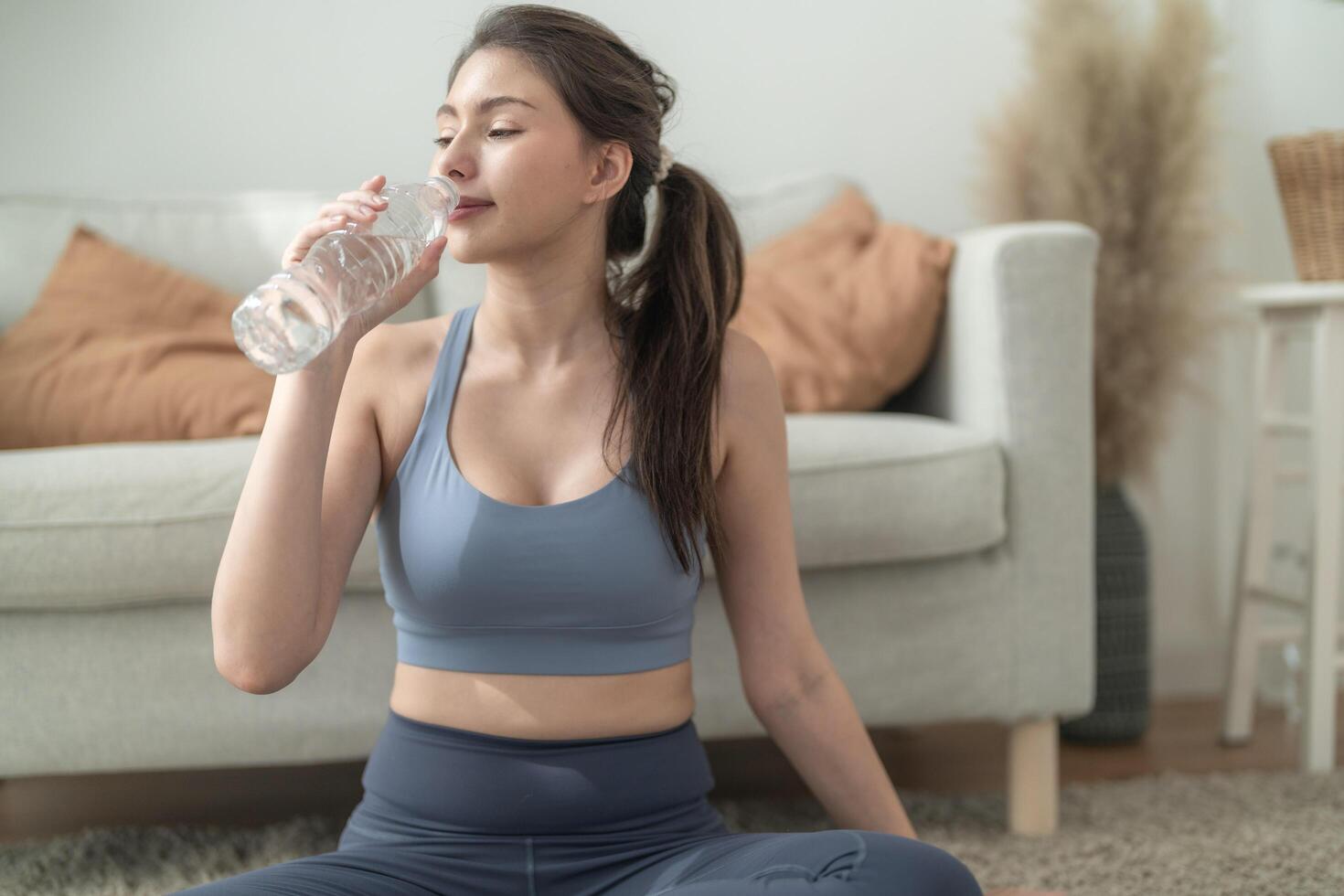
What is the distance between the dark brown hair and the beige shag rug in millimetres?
609

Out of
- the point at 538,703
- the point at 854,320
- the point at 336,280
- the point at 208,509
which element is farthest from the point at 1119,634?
the point at 336,280

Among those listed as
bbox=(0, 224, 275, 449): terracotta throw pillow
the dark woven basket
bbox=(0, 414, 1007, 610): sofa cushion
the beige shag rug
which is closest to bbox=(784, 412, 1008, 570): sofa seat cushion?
bbox=(0, 414, 1007, 610): sofa cushion

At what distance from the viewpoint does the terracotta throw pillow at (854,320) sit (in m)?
1.71

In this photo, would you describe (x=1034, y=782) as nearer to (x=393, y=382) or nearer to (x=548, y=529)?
(x=548, y=529)

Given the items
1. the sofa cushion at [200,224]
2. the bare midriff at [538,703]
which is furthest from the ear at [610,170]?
the sofa cushion at [200,224]

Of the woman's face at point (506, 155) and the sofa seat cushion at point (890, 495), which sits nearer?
the woman's face at point (506, 155)

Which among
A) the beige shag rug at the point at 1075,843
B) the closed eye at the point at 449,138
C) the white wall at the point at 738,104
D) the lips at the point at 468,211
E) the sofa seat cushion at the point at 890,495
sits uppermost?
the white wall at the point at 738,104

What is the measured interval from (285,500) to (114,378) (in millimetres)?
915

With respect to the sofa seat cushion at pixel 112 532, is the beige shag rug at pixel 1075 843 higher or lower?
lower

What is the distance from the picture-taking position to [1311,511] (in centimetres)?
178

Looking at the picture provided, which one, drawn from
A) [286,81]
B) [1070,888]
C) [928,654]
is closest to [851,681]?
[928,654]

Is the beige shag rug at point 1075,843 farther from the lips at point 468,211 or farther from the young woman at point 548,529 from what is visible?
the lips at point 468,211

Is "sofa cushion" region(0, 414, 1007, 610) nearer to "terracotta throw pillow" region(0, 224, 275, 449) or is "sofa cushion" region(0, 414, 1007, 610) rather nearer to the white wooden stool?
"terracotta throw pillow" region(0, 224, 275, 449)

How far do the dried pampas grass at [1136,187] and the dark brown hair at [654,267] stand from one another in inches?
44.0
